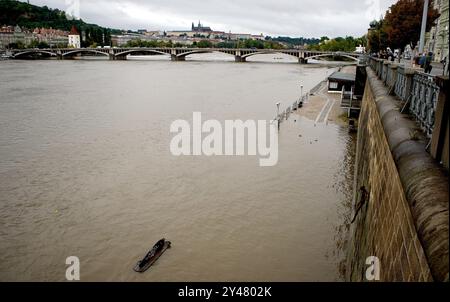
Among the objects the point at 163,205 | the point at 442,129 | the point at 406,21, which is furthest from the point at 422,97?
the point at 406,21

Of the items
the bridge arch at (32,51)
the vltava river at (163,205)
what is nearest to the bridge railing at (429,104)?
the vltava river at (163,205)

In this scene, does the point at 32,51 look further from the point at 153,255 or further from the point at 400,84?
the point at 400,84

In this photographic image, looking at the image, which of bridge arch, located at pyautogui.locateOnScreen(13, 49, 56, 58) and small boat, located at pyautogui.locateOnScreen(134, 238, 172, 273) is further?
bridge arch, located at pyautogui.locateOnScreen(13, 49, 56, 58)

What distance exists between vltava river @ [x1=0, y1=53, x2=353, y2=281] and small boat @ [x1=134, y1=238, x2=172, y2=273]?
0.52 ft

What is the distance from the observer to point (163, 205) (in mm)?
13773

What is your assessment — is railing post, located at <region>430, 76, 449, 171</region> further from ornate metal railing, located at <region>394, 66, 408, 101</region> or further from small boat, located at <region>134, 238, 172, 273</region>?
small boat, located at <region>134, 238, 172, 273</region>

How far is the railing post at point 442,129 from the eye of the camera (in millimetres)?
3680

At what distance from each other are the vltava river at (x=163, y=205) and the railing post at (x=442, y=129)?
6.15 m

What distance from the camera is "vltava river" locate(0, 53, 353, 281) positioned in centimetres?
1012

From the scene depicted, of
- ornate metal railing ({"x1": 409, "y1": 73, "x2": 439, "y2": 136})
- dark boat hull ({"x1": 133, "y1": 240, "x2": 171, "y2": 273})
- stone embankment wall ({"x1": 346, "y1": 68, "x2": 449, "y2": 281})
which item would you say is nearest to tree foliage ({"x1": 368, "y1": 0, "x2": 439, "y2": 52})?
ornate metal railing ({"x1": 409, "y1": 73, "x2": 439, "y2": 136})

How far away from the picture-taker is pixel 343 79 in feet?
117

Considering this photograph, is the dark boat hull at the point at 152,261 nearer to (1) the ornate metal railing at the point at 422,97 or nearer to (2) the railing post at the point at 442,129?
(1) the ornate metal railing at the point at 422,97

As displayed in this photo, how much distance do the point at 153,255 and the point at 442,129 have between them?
8154mm
